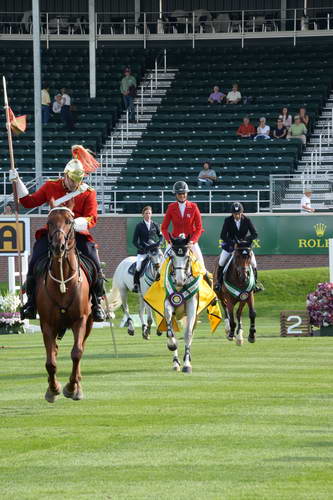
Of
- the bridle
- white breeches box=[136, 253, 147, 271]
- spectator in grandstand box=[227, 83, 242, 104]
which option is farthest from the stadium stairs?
the bridle

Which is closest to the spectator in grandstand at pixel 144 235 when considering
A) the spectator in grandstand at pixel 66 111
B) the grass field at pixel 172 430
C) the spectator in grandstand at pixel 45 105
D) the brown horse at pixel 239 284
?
the brown horse at pixel 239 284

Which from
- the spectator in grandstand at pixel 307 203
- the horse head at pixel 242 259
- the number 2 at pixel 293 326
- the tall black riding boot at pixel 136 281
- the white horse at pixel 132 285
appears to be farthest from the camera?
the spectator in grandstand at pixel 307 203

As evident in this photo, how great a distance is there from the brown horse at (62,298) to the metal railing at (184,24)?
117 feet

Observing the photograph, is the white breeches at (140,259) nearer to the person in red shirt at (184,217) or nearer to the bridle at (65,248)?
the person in red shirt at (184,217)

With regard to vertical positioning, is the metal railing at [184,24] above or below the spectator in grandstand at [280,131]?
above

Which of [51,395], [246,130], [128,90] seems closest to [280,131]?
[246,130]

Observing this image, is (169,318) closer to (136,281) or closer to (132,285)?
(136,281)

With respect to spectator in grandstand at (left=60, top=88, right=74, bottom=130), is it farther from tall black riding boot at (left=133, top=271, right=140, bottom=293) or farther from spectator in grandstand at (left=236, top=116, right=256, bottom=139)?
tall black riding boot at (left=133, top=271, right=140, bottom=293)

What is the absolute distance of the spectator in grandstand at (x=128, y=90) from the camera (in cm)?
4844

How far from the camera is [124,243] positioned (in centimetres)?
4131

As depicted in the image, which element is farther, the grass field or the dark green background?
the dark green background

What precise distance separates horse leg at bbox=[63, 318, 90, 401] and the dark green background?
25285 mm

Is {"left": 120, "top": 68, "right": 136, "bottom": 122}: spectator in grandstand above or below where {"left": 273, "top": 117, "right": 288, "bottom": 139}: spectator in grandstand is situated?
above

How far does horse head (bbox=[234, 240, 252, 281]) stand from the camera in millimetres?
24312
